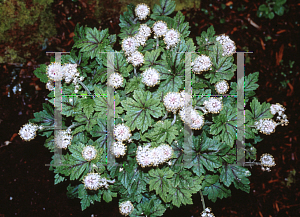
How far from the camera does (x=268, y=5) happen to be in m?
3.21

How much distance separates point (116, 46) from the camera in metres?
2.82

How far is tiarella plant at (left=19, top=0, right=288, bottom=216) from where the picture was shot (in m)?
1.78

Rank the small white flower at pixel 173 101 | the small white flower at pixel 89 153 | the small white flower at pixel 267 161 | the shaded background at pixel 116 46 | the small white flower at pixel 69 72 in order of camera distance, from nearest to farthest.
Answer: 1. the small white flower at pixel 173 101
2. the small white flower at pixel 89 153
3. the small white flower at pixel 69 72
4. the small white flower at pixel 267 161
5. the shaded background at pixel 116 46

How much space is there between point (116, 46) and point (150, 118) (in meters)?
1.43

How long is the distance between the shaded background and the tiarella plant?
3.00ft

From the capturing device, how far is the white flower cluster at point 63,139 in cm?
184

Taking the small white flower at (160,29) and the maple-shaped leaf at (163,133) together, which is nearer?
the maple-shaped leaf at (163,133)

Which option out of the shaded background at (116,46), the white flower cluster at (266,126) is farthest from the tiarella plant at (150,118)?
the shaded background at (116,46)

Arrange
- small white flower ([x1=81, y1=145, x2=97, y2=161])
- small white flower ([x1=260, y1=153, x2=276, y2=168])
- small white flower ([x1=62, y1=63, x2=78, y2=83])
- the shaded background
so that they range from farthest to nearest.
Answer: the shaded background
small white flower ([x1=260, y1=153, x2=276, y2=168])
small white flower ([x1=62, y1=63, x2=78, y2=83])
small white flower ([x1=81, y1=145, x2=97, y2=161])

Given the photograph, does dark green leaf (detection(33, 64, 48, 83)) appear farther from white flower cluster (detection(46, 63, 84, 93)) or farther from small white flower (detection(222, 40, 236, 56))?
small white flower (detection(222, 40, 236, 56))

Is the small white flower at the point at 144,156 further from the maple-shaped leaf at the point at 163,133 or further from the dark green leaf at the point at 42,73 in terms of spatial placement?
the dark green leaf at the point at 42,73

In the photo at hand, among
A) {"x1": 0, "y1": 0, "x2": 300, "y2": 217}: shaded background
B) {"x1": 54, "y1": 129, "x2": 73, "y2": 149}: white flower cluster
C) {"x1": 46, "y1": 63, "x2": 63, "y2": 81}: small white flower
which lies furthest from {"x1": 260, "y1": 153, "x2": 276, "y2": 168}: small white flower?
{"x1": 46, "y1": 63, "x2": 63, "y2": 81}: small white flower

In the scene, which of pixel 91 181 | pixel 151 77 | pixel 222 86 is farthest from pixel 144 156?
pixel 222 86

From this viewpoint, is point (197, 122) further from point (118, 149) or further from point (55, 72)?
point (55, 72)
